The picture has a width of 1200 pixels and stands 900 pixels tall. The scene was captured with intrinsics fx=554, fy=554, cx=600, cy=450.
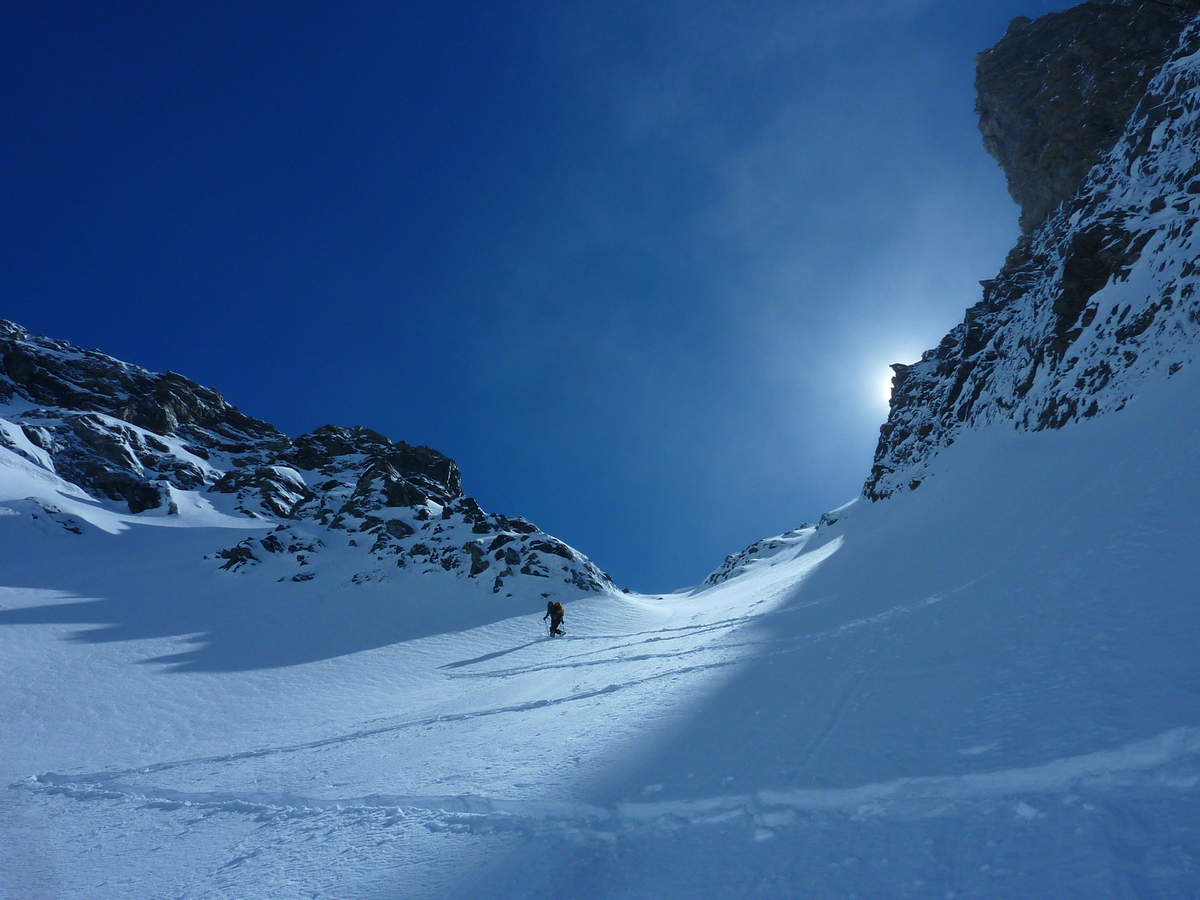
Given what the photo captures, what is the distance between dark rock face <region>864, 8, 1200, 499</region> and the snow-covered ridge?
22.5 metres

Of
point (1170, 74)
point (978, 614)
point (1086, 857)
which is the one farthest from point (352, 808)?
point (1170, 74)

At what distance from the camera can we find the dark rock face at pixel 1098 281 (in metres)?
16.0

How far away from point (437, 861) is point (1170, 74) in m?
34.4

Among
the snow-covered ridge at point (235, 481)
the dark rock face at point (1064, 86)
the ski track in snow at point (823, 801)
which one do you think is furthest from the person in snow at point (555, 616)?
the dark rock face at point (1064, 86)

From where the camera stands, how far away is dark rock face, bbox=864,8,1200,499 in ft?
52.6

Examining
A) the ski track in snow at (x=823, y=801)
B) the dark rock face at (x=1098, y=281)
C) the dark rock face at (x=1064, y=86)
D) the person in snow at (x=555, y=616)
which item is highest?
the dark rock face at (x=1064, y=86)

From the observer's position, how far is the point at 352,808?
5.26 metres

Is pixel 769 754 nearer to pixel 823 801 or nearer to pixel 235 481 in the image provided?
pixel 823 801

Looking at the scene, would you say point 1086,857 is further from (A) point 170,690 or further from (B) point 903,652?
(A) point 170,690

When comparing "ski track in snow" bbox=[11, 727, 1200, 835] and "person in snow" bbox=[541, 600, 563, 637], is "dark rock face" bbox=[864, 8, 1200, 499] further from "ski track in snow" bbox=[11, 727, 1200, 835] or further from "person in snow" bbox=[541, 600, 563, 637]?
"person in snow" bbox=[541, 600, 563, 637]

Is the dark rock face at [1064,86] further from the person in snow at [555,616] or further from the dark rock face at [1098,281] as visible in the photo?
the person in snow at [555,616]

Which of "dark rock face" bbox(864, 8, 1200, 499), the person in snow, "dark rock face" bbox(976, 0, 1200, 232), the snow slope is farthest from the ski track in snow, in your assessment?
"dark rock face" bbox(976, 0, 1200, 232)

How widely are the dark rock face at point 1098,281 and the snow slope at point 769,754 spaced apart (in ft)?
12.0

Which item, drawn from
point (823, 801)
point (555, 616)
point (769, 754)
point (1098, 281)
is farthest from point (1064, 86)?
point (823, 801)
